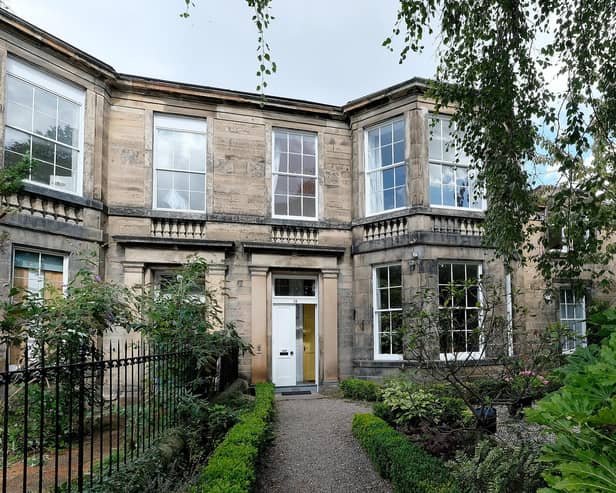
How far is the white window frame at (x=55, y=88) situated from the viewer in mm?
9107

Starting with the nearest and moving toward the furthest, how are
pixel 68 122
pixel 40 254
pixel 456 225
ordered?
pixel 40 254
pixel 68 122
pixel 456 225

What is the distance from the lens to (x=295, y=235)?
12.2 metres

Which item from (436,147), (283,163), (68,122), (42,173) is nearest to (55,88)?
(68,122)

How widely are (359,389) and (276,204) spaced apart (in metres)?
5.17

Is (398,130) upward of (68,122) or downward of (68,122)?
upward

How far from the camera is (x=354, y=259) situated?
12.4 metres

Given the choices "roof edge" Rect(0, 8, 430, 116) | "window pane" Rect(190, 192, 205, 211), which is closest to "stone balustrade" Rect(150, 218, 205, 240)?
"window pane" Rect(190, 192, 205, 211)

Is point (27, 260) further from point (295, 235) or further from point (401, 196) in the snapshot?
point (401, 196)

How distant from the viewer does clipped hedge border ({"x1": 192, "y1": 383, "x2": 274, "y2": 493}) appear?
4.10 meters

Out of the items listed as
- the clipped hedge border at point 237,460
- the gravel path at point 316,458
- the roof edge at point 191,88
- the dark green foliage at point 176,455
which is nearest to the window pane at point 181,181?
the roof edge at point 191,88

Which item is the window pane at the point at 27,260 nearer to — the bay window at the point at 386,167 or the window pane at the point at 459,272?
the bay window at the point at 386,167

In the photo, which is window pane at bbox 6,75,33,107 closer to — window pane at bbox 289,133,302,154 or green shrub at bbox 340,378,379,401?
window pane at bbox 289,133,302,154

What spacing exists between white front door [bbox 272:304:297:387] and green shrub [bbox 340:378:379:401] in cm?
152

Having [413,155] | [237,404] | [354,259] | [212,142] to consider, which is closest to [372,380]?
[354,259]
